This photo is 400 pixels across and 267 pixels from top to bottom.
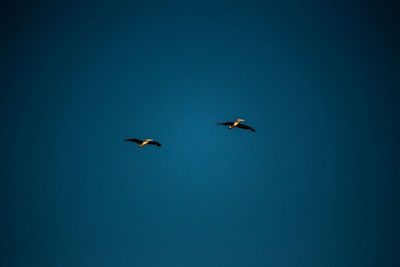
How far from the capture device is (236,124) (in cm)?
2828

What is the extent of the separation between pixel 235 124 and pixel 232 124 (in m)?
0.29

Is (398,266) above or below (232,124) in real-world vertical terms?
below

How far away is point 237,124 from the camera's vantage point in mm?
28375

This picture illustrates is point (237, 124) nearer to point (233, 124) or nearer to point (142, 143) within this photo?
point (233, 124)

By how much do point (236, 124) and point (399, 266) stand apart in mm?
85622

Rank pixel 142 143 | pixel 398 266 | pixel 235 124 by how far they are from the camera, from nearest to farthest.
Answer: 1. pixel 235 124
2. pixel 142 143
3. pixel 398 266

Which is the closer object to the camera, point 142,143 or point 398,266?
point 142,143

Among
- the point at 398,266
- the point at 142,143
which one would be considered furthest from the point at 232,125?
the point at 398,266

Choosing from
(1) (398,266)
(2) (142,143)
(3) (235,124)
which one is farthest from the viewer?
(1) (398,266)

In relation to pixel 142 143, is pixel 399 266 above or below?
below

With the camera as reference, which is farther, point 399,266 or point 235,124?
point 399,266

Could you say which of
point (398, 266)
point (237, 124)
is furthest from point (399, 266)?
point (237, 124)

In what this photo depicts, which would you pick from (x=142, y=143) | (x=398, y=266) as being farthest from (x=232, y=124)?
(x=398, y=266)

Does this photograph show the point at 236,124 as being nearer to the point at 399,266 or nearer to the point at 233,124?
the point at 233,124
